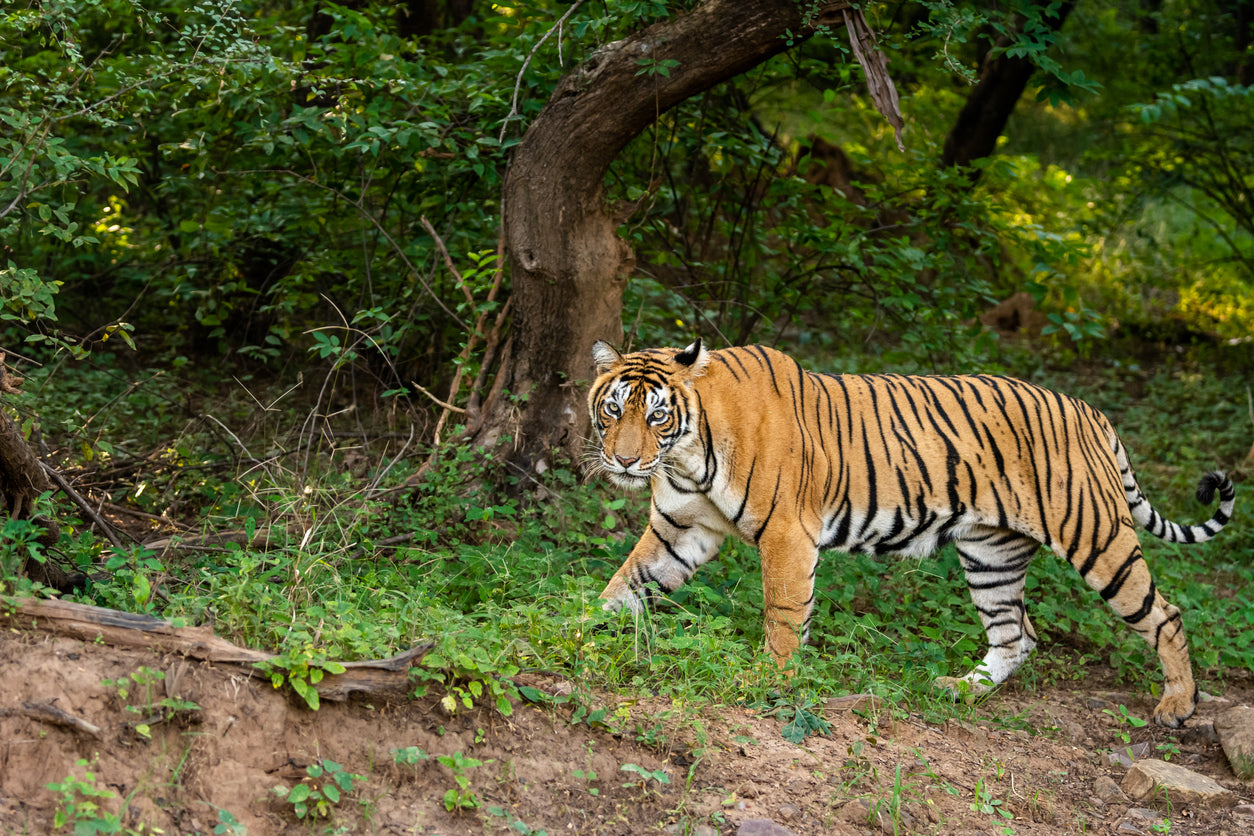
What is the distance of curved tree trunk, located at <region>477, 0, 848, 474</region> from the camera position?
5.21 metres

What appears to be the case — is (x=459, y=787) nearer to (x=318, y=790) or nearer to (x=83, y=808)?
(x=318, y=790)

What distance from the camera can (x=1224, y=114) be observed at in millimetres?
9953

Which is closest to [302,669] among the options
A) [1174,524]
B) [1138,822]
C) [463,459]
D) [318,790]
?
[318,790]

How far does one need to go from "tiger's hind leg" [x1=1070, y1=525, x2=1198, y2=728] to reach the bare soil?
1.83ft

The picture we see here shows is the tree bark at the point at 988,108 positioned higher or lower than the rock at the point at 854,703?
higher

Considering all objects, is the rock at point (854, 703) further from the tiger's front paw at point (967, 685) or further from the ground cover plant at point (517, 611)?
the tiger's front paw at point (967, 685)

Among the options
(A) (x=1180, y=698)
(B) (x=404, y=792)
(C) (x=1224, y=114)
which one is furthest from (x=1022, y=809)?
(C) (x=1224, y=114)

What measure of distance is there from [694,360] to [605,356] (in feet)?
1.39

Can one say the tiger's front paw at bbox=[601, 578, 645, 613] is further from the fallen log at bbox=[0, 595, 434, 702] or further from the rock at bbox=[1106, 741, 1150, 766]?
the rock at bbox=[1106, 741, 1150, 766]

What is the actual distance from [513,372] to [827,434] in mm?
1877

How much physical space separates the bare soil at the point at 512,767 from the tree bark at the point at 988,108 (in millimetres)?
8311

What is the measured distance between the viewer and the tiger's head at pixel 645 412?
429 cm

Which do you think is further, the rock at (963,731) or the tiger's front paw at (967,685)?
the tiger's front paw at (967,685)

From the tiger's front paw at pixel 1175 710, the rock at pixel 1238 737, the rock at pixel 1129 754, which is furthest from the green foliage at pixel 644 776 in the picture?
the tiger's front paw at pixel 1175 710
